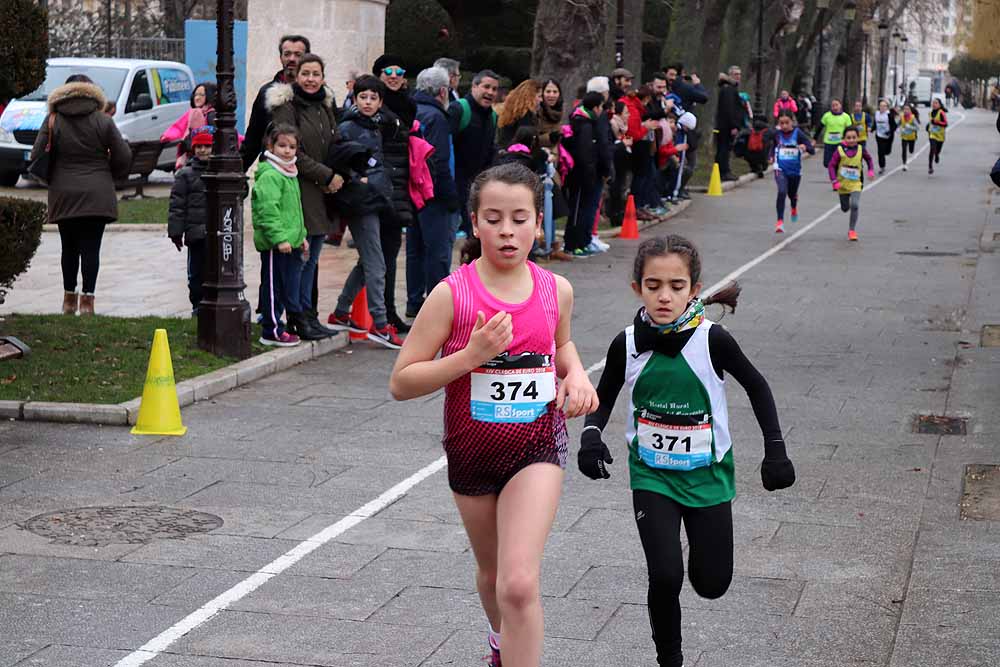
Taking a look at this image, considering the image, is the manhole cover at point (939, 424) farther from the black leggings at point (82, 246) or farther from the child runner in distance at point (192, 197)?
the black leggings at point (82, 246)

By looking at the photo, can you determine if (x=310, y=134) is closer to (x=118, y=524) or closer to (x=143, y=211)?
(x=118, y=524)

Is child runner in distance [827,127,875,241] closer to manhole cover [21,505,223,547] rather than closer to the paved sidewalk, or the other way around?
the paved sidewalk

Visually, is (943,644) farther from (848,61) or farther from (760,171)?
(848,61)

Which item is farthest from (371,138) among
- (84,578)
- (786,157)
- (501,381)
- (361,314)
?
(786,157)

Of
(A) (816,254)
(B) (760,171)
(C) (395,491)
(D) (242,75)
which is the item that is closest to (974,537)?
(C) (395,491)

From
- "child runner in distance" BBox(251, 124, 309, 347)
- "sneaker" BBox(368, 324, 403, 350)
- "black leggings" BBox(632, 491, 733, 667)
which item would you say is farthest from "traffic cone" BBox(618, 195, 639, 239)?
"black leggings" BBox(632, 491, 733, 667)

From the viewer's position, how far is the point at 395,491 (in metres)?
8.20

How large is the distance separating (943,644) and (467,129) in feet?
32.1

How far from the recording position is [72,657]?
5.62 m

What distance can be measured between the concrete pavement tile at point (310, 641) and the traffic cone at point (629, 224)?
625 inches

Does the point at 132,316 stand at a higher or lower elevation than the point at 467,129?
lower

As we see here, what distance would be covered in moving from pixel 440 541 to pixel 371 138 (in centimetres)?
572

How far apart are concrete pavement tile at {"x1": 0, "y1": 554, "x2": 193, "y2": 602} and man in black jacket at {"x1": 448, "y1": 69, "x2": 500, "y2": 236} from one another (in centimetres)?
820

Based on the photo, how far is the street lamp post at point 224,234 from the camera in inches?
459
